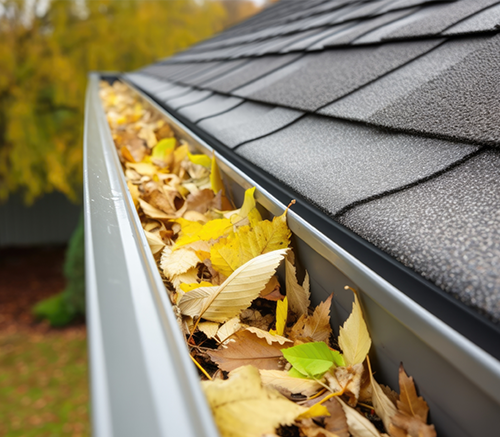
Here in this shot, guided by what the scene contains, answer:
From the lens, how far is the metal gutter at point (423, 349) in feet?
1.34

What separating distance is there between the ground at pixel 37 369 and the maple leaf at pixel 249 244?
18.1 ft

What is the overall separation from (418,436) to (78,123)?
10.2 m

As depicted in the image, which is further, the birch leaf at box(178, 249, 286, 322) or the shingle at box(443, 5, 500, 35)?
the shingle at box(443, 5, 500, 35)

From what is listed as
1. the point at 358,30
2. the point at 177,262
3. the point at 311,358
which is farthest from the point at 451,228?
the point at 358,30

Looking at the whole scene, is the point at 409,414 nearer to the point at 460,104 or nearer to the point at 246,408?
the point at 246,408

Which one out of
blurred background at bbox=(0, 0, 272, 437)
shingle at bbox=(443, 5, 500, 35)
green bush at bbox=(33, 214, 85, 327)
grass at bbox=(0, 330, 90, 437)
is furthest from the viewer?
green bush at bbox=(33, 214, 85, 327)

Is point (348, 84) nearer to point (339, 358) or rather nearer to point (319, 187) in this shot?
point (319, 187)

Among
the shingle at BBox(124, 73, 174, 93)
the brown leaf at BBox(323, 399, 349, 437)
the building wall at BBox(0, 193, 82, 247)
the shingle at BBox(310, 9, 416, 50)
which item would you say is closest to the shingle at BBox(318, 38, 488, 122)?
the shingle at BBox(310, 9, 416, 50)

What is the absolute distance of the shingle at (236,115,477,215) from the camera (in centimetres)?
76

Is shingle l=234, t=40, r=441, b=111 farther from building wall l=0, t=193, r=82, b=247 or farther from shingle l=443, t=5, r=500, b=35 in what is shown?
building wall l=0, t=193, r=82, b=247

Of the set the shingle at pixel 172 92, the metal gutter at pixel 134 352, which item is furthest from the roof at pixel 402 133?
the shingle at pixel 172 92

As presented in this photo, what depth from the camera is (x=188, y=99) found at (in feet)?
7.36

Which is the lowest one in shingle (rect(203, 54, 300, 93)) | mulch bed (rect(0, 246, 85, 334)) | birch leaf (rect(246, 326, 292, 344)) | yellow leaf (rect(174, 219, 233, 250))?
mulch bed (rect(0, 246, 85, 334))

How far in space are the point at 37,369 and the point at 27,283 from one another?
13.2 feet
